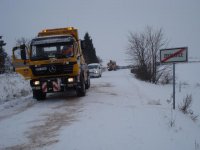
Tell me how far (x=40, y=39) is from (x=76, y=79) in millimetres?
2642

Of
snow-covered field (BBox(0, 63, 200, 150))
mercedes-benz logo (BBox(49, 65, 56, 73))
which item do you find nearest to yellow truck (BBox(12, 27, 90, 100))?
mercedes-benz logo (BBox(49, 65, 56, 73))

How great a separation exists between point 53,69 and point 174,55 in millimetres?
5500

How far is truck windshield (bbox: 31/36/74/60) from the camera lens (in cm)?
1267

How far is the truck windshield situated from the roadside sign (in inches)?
174

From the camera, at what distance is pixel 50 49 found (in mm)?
12922

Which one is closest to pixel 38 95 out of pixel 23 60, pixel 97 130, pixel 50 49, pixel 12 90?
pixel 23 60

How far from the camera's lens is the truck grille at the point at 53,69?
12.5 metres

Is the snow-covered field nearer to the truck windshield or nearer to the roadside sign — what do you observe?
the roadside sign

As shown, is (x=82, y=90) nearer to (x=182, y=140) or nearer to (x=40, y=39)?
(x=40, y=39)

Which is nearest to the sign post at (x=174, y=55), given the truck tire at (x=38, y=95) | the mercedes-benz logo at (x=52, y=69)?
the mercedes-benz logo at (x=52, y=69)

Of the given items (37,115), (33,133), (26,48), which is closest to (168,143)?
(33,133)

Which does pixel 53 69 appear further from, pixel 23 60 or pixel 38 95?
pixel 38 95

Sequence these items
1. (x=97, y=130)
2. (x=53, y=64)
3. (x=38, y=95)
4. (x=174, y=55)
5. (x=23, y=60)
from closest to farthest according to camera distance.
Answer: (x=97, y=130), (x=174, y=55), (x=53, y=64), (x=23, y=60), (x=38, y=95)

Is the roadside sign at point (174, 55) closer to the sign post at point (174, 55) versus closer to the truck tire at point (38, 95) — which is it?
the sign post at point (174, 55)
